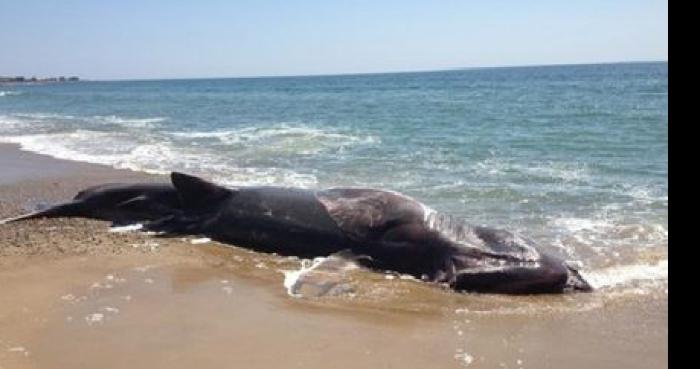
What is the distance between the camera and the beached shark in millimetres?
6566

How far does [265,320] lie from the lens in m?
5.49

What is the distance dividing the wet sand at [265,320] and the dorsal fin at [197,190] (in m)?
1.13

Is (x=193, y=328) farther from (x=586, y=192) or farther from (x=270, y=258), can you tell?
(x=586, y=192)

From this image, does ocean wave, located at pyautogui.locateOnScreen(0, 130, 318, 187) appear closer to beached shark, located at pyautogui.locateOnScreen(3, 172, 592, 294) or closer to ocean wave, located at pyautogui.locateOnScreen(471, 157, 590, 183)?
beached shark, located at pyautogui.locateOnScreen(3, 172, 592, 294)

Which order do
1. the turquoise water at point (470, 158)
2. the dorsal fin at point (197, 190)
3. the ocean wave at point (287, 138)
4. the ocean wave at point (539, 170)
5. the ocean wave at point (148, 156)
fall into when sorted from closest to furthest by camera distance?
the dorsal fin at point (197, 190), the turquoise water at point (470, 158), the ocean wave at point (539, 170), the ocean wave at point (148, 156), the ocean wave at point (287, 138)

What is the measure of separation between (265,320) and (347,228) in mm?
2412

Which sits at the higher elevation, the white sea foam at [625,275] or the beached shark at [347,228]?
the beached shark at [347,228]

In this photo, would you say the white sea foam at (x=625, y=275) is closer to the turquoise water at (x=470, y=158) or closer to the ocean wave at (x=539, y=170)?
the turquoise water at (x=470, y=158)

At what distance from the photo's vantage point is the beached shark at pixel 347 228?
21.5 feet

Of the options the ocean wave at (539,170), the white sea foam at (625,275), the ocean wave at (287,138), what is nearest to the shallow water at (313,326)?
the white sea foam at (625,275)

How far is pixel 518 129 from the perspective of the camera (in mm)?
23500

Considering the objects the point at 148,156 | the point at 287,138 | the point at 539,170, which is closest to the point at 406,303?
the point at 539,170

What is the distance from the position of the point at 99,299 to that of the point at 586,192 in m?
7.69
